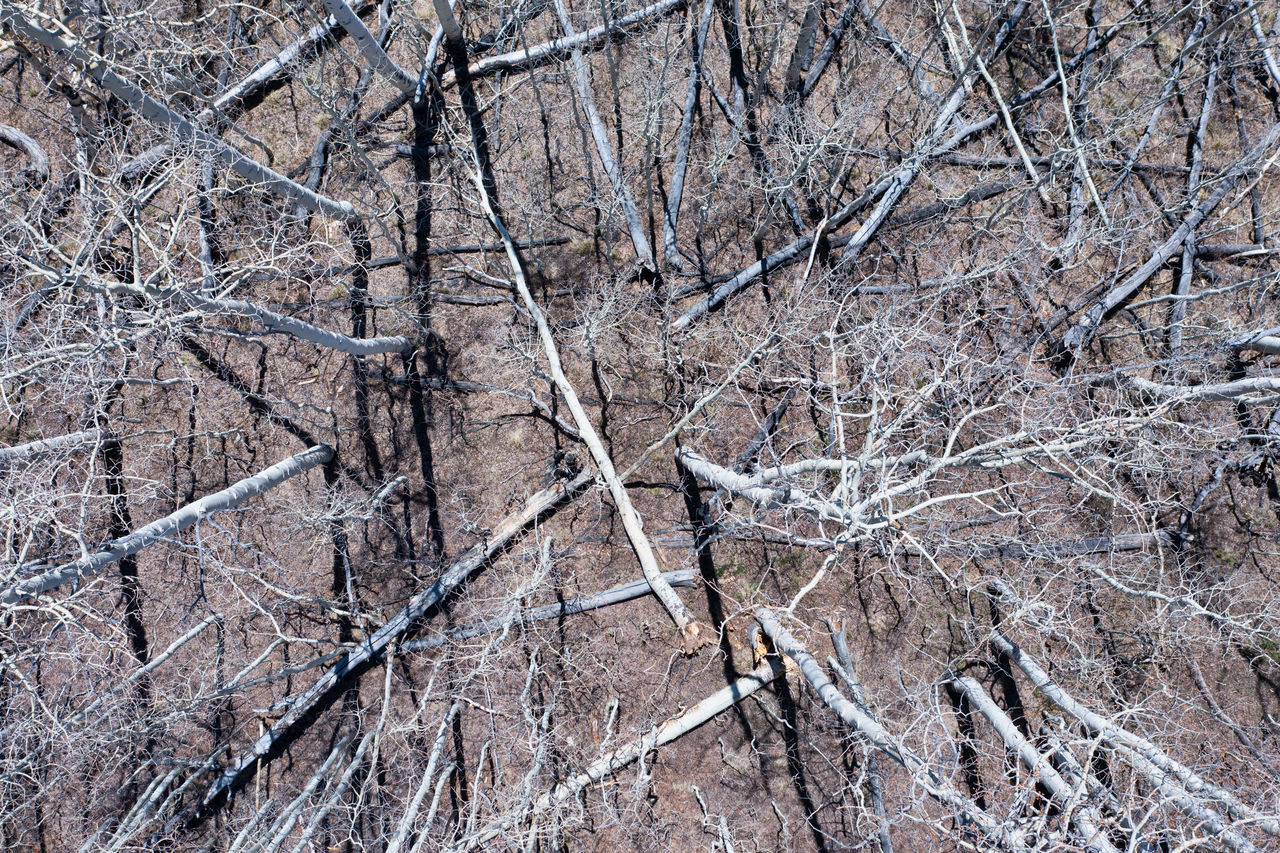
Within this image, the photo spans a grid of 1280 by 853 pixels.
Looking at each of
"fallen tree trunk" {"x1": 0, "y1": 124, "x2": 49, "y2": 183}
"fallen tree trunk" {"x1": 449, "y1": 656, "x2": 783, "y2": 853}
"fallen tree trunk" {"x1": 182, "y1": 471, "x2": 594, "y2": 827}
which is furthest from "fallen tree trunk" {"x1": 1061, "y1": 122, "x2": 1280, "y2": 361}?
"fallen tree trunk" {"x1": 0, "y1": 124, "x2": 49, "y2": 183}

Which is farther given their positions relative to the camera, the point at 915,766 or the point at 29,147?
the point at 29,147

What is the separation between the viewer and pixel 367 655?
880cm

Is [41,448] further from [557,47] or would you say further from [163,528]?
[557,47]

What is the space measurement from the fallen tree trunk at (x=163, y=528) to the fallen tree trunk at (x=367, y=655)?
2.39m

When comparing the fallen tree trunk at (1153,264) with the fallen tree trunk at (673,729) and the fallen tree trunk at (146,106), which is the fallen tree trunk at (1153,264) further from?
the fallen tree trunk at (146,106)

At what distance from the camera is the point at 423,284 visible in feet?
31.3

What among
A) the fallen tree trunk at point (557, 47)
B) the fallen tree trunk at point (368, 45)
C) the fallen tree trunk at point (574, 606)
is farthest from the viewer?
the fallen tree trunk at point (557, 47)

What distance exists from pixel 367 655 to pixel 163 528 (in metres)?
3.32

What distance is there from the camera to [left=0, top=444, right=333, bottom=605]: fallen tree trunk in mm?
5477

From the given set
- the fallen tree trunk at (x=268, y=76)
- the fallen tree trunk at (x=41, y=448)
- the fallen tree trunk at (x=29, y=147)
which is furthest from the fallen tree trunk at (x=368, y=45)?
the fallen tree trunk at (x=41, y=448)

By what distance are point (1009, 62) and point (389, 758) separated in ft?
45.0

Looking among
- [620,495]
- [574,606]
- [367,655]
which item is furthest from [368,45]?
[367,655]

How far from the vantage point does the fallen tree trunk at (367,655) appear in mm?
8609

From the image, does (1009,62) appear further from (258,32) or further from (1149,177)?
(258,32)
